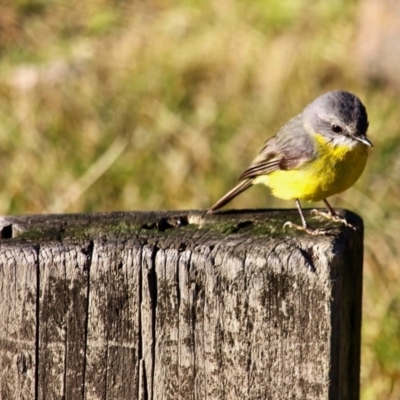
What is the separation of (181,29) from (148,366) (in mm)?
6788

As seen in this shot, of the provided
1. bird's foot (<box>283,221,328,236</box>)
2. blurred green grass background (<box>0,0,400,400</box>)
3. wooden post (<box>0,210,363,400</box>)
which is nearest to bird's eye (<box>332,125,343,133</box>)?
blurred green grass background (<box>0,0,400,400</box>)

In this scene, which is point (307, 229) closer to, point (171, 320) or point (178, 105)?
point (171, 320)

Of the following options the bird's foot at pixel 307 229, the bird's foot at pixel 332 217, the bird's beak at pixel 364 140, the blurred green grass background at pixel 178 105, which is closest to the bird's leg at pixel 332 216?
the bird's foot at pixel 332 217

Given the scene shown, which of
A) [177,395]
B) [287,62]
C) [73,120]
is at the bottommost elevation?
[177,395]

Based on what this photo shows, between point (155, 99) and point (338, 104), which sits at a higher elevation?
point (155, 99)

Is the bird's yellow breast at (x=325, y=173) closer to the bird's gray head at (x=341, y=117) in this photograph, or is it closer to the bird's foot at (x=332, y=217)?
the bird's gray head at (x=341, y=117)

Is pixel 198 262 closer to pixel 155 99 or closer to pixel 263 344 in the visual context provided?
pixel 263 344

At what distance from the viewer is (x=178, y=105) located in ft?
25.6

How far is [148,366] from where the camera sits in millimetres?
2756

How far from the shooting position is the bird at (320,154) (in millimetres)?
4836

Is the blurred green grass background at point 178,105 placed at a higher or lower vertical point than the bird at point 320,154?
higher

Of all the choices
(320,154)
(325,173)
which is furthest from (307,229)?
(320,154)

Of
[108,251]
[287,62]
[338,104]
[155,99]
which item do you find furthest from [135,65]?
[108,251]

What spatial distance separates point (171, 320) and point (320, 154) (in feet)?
7.90
